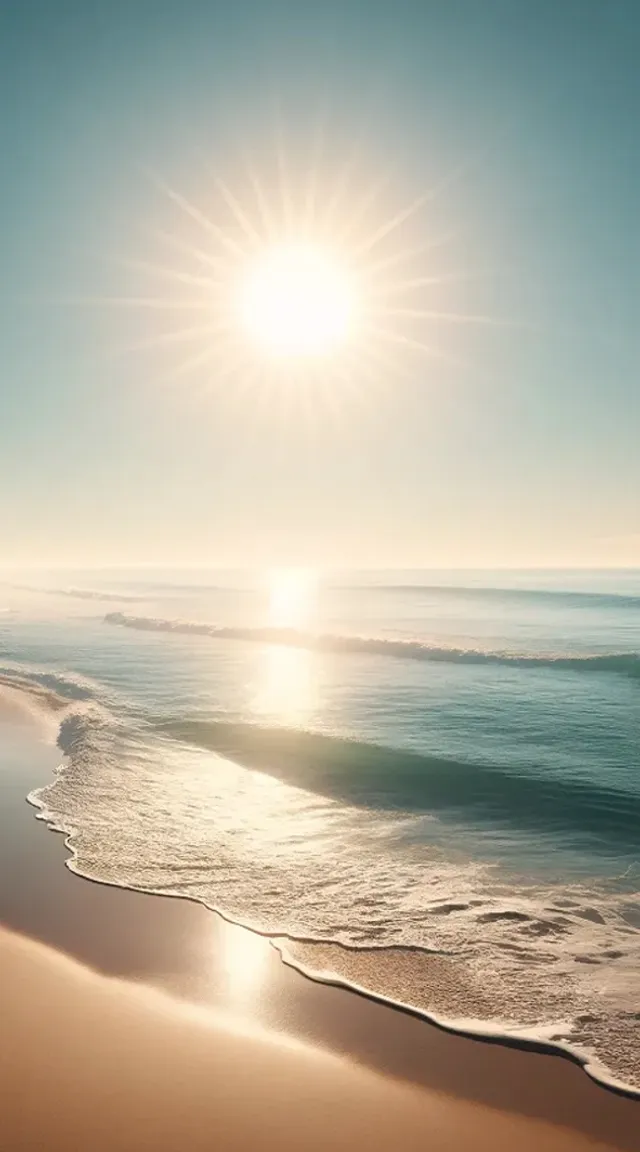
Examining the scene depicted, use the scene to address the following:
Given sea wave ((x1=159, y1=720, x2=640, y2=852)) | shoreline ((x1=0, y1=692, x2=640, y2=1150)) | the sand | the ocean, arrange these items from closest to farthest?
the sand < shoreline ((x1=0, y1=692, x2=640, y2=1150)) < the ocean < sea wave ((x1=159, y1=720, x2=640, y2=852))

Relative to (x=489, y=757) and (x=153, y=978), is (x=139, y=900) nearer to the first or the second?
(x=153, y=978)

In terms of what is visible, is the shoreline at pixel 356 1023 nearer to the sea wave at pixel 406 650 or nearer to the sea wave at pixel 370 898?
the sea wave at pixel 370 898

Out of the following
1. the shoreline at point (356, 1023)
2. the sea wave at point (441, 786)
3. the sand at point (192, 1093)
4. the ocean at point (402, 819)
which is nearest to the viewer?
the sand at point (192, 1093)

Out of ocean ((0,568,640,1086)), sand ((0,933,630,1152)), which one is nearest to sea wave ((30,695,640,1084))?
ocean ((0,568,640,1086))

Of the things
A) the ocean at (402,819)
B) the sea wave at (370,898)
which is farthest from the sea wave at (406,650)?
the sea wave at (370,898)

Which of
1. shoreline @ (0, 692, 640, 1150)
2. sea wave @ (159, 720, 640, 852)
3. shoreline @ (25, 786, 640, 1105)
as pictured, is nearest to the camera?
shoreline @ (0, 692, 640, 1150)

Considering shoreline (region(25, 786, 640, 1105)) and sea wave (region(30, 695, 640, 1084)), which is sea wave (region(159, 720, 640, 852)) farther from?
shoreline (region(25, 786, 640, 1105))
